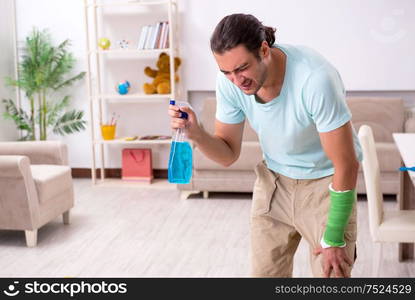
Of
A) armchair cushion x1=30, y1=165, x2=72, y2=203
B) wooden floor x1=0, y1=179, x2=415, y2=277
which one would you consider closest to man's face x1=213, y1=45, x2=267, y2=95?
wooden floor x1=0, y1=179, x2=415, y2=277

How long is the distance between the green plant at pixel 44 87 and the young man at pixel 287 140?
395 cm

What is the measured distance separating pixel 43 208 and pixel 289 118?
98.8 inches

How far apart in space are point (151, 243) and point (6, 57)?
9.58ft

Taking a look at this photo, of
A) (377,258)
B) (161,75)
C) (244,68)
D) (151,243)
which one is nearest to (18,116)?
(161,75)

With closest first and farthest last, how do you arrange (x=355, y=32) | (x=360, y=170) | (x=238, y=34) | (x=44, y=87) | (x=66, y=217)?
(x=238, y=34), (x=66, y=217), (x=360, y=170), (x=355, y=32), (x=44, y=87)

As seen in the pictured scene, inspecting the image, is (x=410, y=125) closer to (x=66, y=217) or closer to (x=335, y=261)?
(x=66, y=217)

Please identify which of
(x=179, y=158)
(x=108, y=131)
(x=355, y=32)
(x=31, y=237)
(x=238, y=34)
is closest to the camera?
(x=238, y=34)

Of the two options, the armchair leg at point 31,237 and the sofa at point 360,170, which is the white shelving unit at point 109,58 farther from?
the armchair leg at point 31,237

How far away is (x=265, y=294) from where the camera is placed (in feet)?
5.08

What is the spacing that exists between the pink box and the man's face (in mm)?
3993

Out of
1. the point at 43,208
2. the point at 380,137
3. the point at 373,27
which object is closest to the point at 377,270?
the point at 43,208

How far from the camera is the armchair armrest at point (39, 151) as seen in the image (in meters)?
4.22

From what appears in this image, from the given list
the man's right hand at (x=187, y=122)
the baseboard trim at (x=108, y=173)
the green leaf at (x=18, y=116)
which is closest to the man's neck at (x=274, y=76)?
the man's right hand at (x=187, y=122)

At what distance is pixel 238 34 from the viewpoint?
1.50 meters
